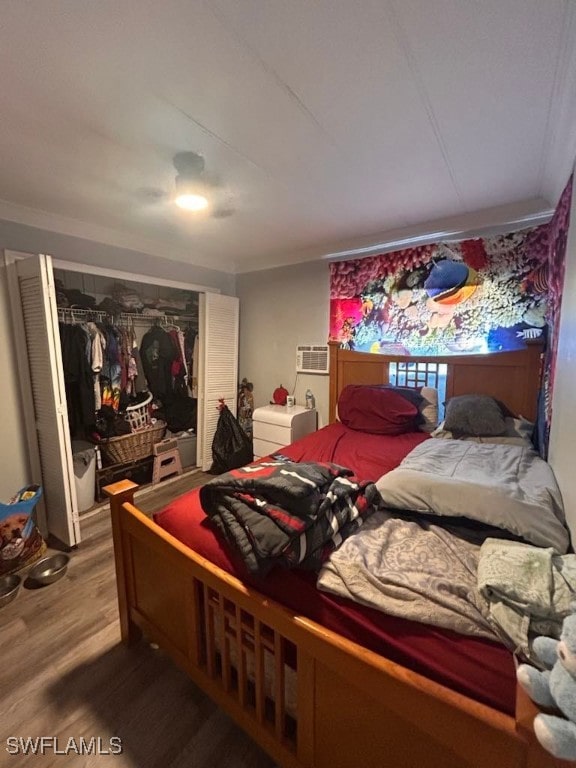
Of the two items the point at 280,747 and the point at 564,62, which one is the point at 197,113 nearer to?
the point at 564,62

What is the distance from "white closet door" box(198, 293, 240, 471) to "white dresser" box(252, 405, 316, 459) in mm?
574

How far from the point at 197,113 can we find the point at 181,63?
223 mm

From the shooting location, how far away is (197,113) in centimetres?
130

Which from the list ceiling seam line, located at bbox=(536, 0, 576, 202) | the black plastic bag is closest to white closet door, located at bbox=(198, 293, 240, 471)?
the black plastic bag

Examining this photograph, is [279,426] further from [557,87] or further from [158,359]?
[557,87]

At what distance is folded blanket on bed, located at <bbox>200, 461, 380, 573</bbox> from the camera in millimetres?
987

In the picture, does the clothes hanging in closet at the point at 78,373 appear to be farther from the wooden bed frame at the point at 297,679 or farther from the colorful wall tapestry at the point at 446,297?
the colorful wall tapestry at the point at 446,297

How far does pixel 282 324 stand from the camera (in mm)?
3508

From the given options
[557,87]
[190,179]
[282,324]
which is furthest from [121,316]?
[557,87]

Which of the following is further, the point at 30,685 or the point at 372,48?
the point at 30,685

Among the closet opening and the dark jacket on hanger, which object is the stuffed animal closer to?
the closet opening

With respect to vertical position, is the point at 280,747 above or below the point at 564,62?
below

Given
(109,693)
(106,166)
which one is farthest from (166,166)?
(109,693)

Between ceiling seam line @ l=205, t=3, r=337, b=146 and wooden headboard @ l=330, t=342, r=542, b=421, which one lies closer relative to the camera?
ceiling seam line @ l=205, t=3, r=337, b=146
